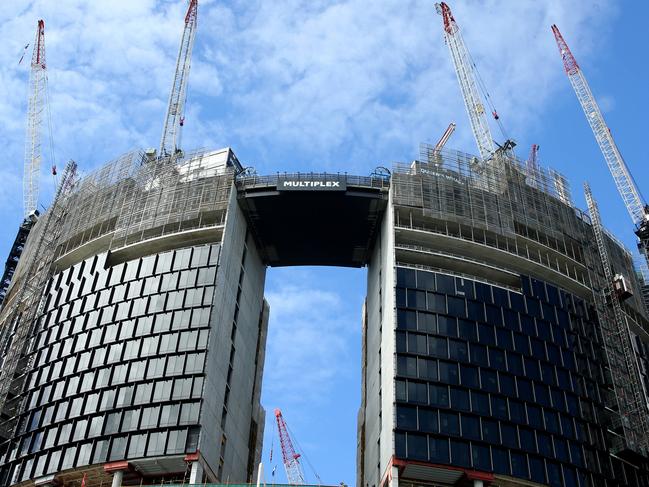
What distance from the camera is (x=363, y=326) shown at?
139625mm

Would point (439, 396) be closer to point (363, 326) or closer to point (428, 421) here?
point (428, 421)

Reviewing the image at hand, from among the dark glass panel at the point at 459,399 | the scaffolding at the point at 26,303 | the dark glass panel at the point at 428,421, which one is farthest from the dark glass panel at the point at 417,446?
the scaffolding at the point at 26,303

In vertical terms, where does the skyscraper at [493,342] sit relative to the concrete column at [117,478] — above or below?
above

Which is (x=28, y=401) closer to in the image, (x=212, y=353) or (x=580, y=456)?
(x=212, y=353)

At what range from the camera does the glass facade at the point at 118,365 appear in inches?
4092

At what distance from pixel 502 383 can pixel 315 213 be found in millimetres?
41575

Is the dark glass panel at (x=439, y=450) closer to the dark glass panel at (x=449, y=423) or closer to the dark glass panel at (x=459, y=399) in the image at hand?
the dark glass panel at (x=449, y=423)

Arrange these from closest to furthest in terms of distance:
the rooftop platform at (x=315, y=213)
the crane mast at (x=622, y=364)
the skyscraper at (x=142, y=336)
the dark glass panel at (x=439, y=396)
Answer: the dark glass panel at (x=439, y=396) → the skyscraper at (x=142, y=336) → the crane mast at (x=622, y=364) → the rooftop platform at (x=315, y=213)

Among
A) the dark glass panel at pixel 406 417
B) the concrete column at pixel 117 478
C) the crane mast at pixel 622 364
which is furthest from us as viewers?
the crane mast at pixel 622 364

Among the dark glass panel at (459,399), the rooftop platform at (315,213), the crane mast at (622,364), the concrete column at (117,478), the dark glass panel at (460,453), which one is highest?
the rooftop platform at (315,213)

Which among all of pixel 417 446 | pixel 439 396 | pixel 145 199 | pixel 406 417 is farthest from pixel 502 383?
pixel 145 199

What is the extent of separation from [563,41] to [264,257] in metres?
87.6

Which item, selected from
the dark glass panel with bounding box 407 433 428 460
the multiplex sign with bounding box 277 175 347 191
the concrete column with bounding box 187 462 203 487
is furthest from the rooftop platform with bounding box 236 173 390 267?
the concrete column with bounding box 187 462 203 487

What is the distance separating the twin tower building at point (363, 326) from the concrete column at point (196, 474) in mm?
699
